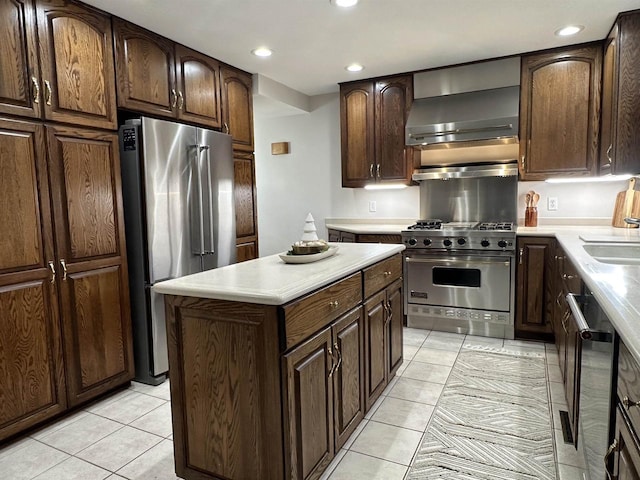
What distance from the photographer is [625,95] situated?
9.53 feet

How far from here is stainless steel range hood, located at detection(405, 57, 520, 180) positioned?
3.57 m

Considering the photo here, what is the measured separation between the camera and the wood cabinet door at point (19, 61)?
2.08 m

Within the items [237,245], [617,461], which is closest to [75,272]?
[237,245]

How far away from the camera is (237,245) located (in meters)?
3.69

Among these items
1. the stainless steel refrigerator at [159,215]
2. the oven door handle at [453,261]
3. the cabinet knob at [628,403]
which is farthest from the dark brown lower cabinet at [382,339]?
the stainless steel refrigerator at [159,215]

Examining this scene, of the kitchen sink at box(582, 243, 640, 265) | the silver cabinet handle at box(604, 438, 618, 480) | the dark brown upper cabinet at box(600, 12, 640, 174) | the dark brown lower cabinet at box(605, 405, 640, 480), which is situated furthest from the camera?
the dark brown upper cabinet at box(600, 12, 640, 174)

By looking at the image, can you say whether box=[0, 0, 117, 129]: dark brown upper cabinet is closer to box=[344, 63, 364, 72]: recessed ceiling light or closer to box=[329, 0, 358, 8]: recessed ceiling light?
box=[329, 0, 358, 8]: recessed ceiling light

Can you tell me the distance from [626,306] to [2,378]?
8.61ft

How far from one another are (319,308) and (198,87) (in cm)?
238

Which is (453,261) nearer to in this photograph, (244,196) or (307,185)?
(244,196)

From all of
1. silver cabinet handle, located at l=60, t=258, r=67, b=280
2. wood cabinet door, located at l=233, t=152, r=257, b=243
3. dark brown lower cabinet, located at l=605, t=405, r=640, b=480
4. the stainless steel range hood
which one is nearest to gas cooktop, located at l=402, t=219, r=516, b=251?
the stainless steel range hood

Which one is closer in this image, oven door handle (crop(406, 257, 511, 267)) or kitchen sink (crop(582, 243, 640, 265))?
kitchen sink (crop(582, 243, 640, 265))

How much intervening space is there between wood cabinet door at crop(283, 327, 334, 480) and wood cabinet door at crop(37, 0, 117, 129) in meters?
1.89

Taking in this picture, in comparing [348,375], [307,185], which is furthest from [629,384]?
[307,185]
